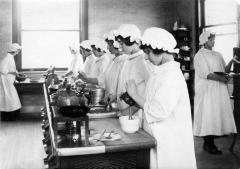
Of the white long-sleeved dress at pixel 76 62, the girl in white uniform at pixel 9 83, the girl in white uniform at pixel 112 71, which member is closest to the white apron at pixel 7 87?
the girl in white uniform at pixel 9 83

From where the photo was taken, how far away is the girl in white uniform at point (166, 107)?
231 centimetres

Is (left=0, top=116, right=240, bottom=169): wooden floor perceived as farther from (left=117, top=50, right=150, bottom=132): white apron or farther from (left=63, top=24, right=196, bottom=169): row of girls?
(left=63, top=24, right=196, bottom=169): row of girls

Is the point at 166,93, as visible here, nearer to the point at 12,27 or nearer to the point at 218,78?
the point at 218,78

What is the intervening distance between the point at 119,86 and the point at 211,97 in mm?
1878

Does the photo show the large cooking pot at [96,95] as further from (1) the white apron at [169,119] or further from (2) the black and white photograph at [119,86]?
(1) the white apron at [169,119]

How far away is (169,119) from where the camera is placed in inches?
94.1

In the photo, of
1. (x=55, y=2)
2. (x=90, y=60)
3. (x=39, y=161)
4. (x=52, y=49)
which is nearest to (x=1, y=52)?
(x=52, y=49)

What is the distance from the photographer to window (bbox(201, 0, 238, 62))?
7000mm

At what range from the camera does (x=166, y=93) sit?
7.55ft

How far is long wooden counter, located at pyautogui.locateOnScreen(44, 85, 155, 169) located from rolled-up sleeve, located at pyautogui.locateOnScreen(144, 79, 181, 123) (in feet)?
0.56

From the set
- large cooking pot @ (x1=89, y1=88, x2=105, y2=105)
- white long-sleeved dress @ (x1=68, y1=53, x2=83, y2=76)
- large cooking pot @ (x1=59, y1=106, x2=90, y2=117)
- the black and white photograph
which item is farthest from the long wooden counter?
white long-sleeved dress @ (x1=68, y1=53, x2=83, y2=76)

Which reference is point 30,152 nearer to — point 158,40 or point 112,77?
point 112,77

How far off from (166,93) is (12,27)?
691 centimetres

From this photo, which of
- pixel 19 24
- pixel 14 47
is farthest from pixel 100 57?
pixel 19 24
